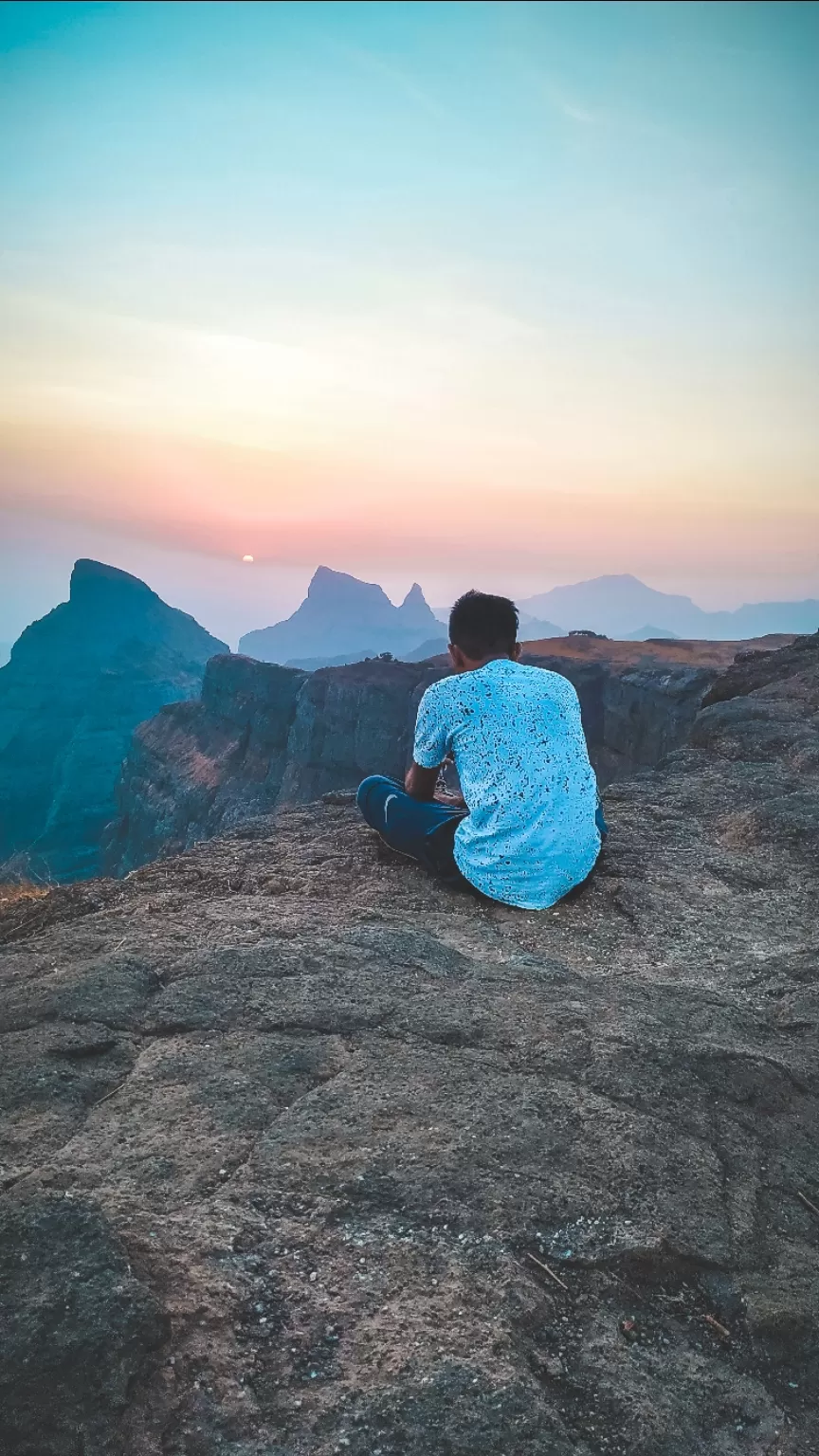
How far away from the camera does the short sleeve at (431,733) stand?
3973 mm

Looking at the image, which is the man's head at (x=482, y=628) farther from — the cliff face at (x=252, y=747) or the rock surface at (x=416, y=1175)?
the cliff face at (x=252, y=747)

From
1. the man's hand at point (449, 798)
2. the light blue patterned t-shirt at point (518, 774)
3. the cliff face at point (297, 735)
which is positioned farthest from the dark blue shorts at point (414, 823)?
the cliff face at point (297, 735)

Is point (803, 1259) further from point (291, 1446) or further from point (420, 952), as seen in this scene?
point (420, 952)

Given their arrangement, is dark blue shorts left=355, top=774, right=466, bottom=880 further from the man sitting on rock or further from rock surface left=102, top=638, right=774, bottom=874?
rock surface left=102, top=638, right=774, bottom=874

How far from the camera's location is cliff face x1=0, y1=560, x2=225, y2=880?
7638 cm

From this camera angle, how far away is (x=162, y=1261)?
5.88 ft

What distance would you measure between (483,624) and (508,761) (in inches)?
27.5

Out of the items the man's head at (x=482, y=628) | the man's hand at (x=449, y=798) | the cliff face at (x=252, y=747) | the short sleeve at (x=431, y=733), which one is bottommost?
the cliff face at (x=252, y=747)

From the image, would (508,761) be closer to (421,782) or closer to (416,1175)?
(421,782)

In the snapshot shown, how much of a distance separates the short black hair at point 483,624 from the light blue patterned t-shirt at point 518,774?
0.10 metres

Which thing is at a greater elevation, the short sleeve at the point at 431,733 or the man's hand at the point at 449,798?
the short sleeve at the point at 431,733

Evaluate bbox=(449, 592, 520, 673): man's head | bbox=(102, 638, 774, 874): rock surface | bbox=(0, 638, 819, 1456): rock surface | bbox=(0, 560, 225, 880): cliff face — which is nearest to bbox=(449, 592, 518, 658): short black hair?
bbox=(449, 592, 520, 673): man's head

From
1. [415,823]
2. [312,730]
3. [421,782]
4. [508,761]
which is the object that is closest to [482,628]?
[508,761]

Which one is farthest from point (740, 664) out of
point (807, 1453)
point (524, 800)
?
point (807, 1453)
